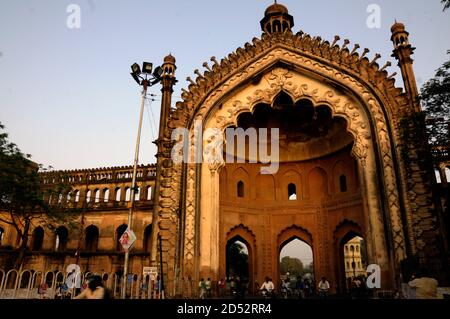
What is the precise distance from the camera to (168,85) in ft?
70.3

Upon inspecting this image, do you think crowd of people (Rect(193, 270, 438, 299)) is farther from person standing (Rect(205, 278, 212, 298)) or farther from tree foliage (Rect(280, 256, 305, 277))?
tree foliage (Rect(280, 256, 305, 277))

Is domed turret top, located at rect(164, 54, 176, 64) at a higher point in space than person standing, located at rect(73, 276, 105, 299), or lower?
higher

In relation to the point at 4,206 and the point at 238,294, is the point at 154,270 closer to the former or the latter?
the point at 238,294

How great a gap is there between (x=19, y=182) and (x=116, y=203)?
Result: 8.49 m

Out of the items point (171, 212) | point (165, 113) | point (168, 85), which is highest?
point (168, 85)

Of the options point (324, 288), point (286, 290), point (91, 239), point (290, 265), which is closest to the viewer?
point (324, 288)

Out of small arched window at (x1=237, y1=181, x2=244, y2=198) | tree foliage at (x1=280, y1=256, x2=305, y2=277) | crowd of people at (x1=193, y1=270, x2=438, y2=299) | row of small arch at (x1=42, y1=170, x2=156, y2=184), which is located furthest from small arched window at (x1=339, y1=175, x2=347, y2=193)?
tree foliage at (x1=280, y1=256, x2=305, y2=277)

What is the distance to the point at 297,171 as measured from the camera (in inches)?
998

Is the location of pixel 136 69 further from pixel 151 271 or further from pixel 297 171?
pixel 297 171

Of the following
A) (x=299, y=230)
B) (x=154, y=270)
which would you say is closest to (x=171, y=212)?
(x=154, y=270)

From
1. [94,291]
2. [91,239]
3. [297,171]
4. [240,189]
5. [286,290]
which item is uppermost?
[297,171]

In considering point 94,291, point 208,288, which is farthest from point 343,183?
point 94,291

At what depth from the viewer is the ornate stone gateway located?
55.0ft

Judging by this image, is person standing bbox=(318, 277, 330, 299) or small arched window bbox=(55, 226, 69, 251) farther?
small arched window bbox=(55, 226, 69, 251)
